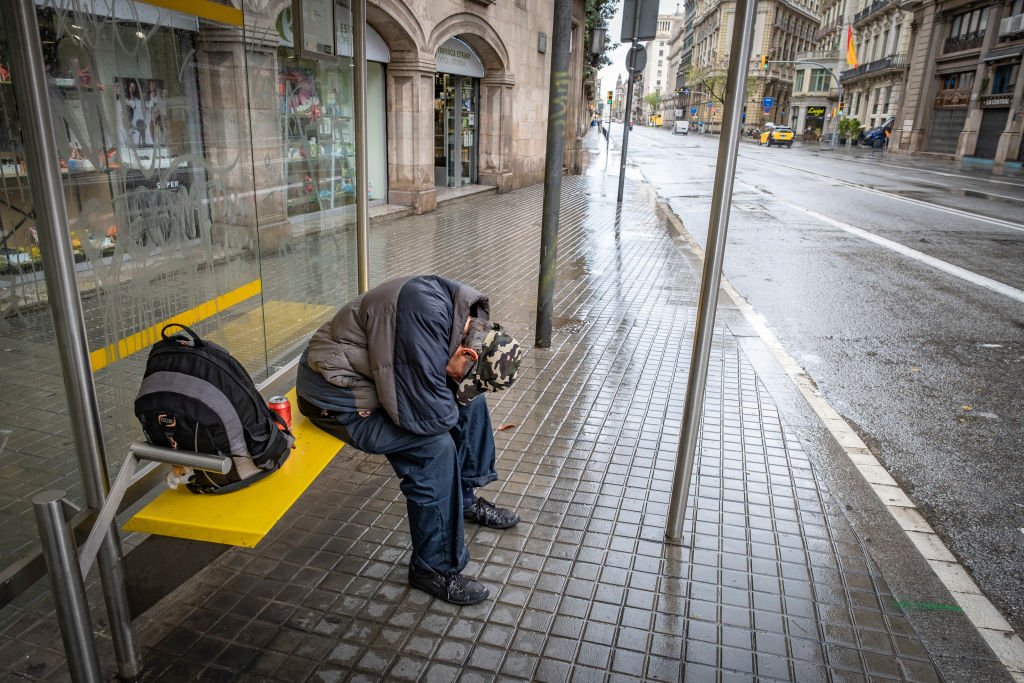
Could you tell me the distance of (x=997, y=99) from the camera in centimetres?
3784

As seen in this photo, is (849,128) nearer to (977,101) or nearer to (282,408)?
(977,101)

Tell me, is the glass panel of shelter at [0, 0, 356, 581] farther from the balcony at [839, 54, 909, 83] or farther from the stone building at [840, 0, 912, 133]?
the balcony at [839, 54, 909, 83]

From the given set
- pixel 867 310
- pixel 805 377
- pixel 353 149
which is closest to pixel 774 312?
pixel 867 310

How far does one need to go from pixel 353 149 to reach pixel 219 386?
3.11m

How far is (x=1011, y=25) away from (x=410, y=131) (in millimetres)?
38607

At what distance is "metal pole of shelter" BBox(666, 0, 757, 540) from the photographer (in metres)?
2.98

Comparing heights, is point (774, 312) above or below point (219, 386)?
below

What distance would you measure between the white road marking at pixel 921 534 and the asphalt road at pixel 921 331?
73 mm

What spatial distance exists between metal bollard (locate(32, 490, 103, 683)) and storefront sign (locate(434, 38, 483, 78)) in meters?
14.5

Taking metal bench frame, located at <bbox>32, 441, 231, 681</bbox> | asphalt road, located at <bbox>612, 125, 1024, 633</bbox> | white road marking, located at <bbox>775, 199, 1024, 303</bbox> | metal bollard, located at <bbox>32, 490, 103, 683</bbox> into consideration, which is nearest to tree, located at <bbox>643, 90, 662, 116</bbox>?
asphalt road, located at <bbox>612, 125, 1024, 633</bbox>

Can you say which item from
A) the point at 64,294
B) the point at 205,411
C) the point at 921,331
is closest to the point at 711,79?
the point at 921,331

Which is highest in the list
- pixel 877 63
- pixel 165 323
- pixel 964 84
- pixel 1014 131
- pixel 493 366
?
pixel 877 63

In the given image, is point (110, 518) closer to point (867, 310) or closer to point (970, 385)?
point (970, 385)

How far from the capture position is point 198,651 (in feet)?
8.80
